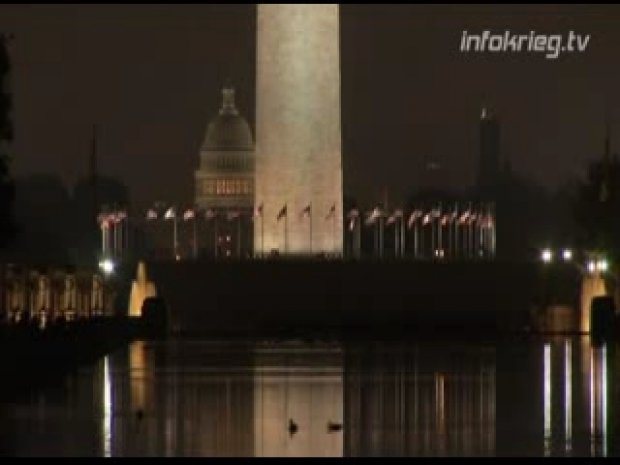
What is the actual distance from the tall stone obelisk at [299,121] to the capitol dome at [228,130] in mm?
49892

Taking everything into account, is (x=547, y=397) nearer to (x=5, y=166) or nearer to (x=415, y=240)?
(x=5, y=166)

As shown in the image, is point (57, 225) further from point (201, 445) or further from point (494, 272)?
point (201, 445)

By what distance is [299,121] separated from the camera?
116 metres

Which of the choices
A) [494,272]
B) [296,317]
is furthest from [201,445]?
[494,272]

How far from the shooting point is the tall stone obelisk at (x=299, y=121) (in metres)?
115

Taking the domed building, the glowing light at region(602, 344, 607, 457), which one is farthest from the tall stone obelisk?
the glowing light at region(602, 344, 607, 457)

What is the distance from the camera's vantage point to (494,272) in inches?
4360

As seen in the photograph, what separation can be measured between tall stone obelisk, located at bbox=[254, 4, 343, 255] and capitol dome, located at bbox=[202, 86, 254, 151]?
1964 inches

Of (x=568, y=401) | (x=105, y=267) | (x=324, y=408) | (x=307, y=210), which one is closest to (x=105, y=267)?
(x=105, y=267)

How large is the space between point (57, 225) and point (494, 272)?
3209 centimetres

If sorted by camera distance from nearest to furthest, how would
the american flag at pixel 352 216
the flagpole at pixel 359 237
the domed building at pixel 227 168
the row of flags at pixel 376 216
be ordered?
the row of flags at pixel 376 216, the american flag at pixel 352 216, the flagpole at pixel 359 237, the domed building at pixel 227 168

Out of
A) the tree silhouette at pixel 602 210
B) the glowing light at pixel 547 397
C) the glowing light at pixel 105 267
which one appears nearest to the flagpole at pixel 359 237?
the tree silhouette at pixel 602 210

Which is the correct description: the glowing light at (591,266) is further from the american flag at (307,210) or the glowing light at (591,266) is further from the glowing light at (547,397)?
the american flag at (307,210)

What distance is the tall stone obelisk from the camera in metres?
115
